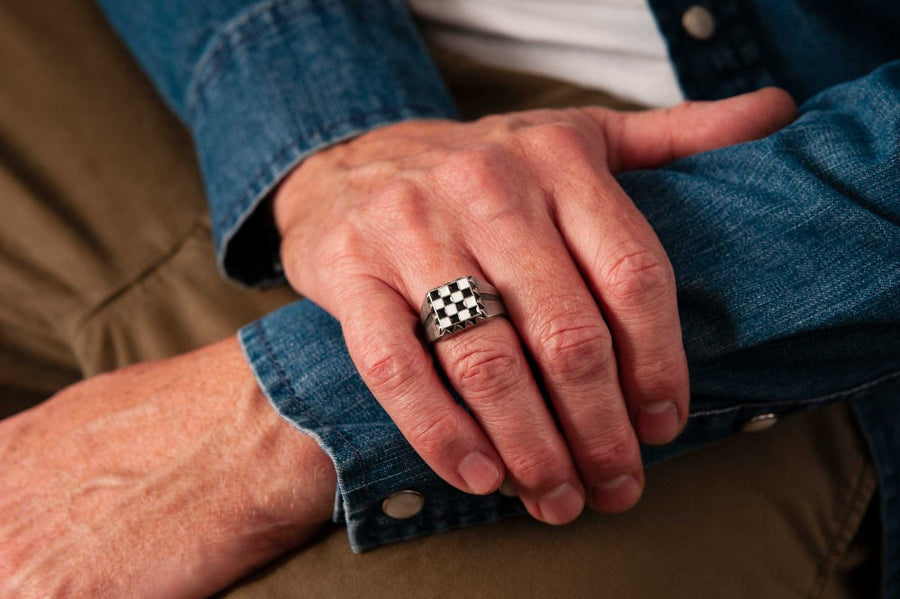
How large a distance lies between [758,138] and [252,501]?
569 mm

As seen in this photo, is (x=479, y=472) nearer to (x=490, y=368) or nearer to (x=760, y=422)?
(x=490, y=368)

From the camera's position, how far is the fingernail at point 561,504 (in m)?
0.63

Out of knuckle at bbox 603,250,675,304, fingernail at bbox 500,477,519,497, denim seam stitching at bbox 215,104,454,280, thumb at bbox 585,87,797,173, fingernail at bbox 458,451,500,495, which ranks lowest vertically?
fingernail at bbox 500,477,519,497

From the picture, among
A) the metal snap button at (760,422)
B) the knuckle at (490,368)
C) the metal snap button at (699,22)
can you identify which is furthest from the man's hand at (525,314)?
the metal snap button at (699,22)

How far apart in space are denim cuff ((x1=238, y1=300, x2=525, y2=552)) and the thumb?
1.08 ft

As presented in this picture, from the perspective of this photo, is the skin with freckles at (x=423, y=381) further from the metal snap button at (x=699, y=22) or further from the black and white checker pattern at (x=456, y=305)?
the metal snap button at (x=699, y=22)

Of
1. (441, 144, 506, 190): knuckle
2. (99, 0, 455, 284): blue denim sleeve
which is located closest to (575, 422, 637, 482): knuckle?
(441, 144, 506, 190): knuckle

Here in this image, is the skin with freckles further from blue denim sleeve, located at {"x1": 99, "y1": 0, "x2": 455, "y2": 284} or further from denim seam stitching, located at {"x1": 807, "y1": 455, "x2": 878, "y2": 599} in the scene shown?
denim seam stitching, located at {"x1": 807, "y1": 455, "x2": 878, "y2": 599}

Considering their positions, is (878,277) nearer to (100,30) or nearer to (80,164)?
(80,164)

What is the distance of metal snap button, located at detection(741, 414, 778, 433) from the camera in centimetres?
72

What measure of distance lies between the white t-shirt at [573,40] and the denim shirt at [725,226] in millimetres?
64

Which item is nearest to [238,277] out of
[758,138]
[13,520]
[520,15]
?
[13,520]

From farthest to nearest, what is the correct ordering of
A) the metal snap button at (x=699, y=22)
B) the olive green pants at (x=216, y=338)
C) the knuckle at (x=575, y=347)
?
the metal snap button at (x=699, y=22) → the olive green pants at (x=216, y=338) → the knuckle at (x=575, y=347)

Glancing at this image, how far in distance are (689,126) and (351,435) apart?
0.42m
